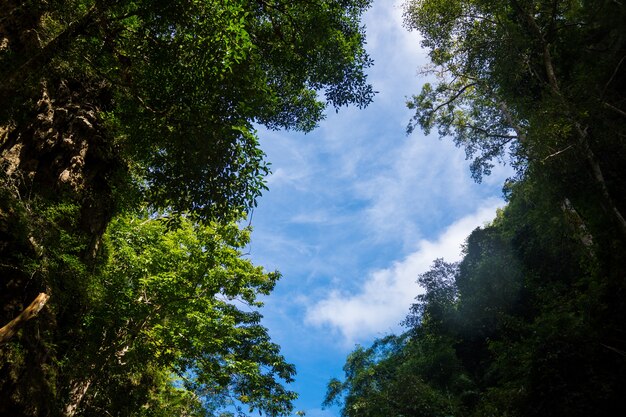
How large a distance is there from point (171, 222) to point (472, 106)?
17867 mm

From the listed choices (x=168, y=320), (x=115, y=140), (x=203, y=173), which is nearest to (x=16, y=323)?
(x=203, y=173)

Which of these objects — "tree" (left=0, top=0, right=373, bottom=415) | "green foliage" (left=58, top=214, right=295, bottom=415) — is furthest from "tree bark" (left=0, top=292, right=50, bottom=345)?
"green foliage" (left=58, top=214, right=295, bottom=415)

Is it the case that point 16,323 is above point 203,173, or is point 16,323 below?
below

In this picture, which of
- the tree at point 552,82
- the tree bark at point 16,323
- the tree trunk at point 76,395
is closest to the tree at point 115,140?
the tree trunk at point 76,395

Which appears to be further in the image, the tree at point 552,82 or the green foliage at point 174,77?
the tree at point 552,82

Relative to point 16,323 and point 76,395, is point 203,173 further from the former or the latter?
point 76,395

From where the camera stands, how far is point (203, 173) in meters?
6.89

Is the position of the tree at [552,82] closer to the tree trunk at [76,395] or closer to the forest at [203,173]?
the forest at [203,173]

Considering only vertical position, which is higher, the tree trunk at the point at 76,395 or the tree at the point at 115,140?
the tree at the point at 115,140

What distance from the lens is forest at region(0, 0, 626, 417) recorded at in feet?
19.7

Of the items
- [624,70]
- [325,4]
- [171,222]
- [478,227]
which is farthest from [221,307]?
[478,227]

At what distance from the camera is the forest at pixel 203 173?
600 cm

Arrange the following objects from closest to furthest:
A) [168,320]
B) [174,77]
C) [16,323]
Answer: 1. [16,323]
2. [174,77]
3. [168,320]

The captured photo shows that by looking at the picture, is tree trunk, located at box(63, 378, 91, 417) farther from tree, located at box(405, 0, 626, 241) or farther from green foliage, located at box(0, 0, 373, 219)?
tree, located at box(405, 0, 626, 241)
